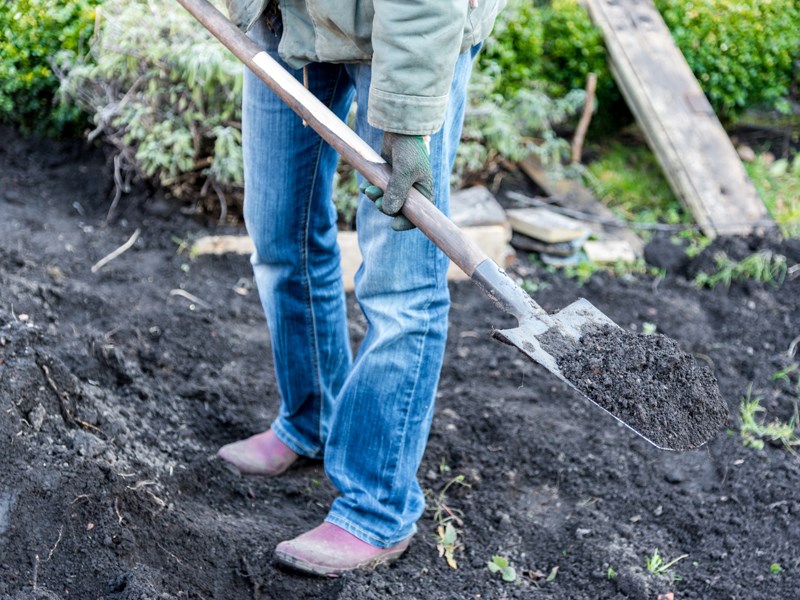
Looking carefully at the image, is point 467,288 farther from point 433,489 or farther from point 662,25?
point 662,25

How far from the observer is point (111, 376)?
2.88 meters

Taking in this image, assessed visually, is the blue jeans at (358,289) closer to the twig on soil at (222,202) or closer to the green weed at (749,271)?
the twig on soil at (222,202)

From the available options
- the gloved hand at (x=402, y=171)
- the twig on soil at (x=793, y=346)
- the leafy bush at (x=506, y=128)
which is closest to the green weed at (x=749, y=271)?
the twig on soil at (x=793, y=346)

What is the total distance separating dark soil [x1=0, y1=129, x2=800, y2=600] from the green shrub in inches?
71.0

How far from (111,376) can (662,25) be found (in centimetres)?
408

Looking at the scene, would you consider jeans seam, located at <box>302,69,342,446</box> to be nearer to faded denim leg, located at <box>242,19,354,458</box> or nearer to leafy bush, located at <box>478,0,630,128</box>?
faded denim leg, located at <box>242,19,354,458</box>

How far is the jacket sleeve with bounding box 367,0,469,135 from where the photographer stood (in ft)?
5.68

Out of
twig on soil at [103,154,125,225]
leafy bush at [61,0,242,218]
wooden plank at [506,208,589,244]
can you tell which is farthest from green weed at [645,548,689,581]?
twig on soil at [103,154,125,225]

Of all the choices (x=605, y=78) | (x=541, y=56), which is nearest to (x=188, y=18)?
(x=541, y=56)

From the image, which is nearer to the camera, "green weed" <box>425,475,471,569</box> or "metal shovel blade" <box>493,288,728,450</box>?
"metal shovel blade" <box>493,288,728,450</box>

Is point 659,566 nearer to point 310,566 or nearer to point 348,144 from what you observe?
point 310,566

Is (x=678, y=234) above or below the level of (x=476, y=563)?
below

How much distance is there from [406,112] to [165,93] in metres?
2.41

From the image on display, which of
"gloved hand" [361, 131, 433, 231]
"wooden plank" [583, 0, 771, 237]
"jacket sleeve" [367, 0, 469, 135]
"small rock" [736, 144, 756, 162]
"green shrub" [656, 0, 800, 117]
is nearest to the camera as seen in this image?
"jacket sleeve" [367, 0, 469, 135]
